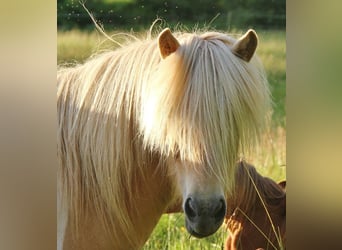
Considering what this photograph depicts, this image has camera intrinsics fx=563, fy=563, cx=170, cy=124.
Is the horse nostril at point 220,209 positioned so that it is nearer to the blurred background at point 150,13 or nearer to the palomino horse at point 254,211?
the palomino horse at point 254,211

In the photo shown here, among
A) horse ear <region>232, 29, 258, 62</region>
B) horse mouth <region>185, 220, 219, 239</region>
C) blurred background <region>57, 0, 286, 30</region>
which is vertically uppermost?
blurred background <region>57, 0, 286, 30</region>

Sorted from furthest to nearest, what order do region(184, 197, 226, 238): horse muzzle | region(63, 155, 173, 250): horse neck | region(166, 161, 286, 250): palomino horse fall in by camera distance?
region(166, 161, 286, 250): palomino horse, region(63, 155, 173, 250): horse neck, region(184, 197, 226, 238): horse muzzle

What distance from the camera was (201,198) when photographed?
5.52 ft

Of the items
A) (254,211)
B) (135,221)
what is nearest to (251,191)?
(254,211)

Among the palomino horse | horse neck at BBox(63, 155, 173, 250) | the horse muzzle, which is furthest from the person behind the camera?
the palomino horse

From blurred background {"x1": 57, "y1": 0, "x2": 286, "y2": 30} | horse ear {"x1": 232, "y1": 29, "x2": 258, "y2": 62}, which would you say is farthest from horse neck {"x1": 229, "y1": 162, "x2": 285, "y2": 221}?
blurred background {"x1": 57, "y1": 0, "x2": 286, "y2": 30}

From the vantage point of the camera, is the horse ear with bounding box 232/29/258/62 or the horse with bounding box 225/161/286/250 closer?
the horse ear with bounding box 232/29/258/62

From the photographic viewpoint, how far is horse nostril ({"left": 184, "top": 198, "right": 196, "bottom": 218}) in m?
1.70

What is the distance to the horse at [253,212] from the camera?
1.99m

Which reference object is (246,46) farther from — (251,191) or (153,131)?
(251,191)

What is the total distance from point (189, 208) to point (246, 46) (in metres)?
0.54

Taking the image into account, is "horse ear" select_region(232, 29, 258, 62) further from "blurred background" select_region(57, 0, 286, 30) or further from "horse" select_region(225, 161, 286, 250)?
"horse" select_region(225, 161, 286, 250)

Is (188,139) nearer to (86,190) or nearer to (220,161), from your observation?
(220,161)

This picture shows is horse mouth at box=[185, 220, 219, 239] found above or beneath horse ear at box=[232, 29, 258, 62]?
beneath
